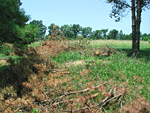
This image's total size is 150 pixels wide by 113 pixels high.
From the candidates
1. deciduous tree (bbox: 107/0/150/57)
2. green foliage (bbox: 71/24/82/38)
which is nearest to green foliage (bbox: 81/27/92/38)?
green foliage (bbox: 71/24/82/38)

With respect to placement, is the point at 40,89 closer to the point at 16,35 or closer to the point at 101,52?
the point at 16,35

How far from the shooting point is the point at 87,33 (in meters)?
98.7

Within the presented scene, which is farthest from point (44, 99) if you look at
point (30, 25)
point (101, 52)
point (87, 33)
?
point (87, 33)

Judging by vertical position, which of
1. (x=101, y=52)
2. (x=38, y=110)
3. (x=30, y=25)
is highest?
(x=30, y=25)

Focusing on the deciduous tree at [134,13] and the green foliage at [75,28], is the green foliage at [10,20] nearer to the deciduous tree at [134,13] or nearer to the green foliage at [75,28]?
the deciduous tree at [134,13]

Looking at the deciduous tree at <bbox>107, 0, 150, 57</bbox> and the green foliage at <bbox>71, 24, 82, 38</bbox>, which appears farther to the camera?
the green foliage at <bbox>71, 24, 82, 38</bbox>

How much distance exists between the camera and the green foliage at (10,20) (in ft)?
13.3

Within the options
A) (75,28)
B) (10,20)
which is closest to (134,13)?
(10,20)

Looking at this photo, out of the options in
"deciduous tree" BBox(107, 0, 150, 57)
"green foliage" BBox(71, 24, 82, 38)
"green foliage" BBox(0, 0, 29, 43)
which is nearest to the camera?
"green foliage" BBox(0, 0, 29, 43)

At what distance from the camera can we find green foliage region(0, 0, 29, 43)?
4.04 m

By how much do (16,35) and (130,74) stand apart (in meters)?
3.29

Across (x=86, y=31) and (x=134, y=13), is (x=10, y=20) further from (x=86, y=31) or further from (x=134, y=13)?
(x=86, y=31)

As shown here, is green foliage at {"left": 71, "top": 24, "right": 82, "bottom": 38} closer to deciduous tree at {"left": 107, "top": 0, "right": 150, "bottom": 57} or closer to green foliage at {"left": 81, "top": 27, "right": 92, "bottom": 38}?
green foliage at {"left": 81, "top": 27, "right": 92, "bottom": 38}

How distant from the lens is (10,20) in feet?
14.0
